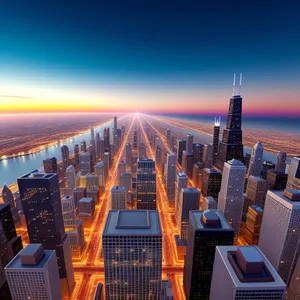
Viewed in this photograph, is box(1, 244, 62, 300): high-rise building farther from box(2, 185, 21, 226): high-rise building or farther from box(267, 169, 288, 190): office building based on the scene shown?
box(267, 169, 288, 190): office building

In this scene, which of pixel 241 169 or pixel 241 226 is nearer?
pixel 241 169

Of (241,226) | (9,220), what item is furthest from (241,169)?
(9,220)

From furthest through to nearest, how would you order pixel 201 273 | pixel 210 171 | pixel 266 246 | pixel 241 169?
pixel 210 171, pixel 241 169, pixel 266 246, pixel 201 273

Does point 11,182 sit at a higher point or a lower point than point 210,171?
lower

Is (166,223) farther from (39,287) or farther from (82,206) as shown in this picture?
(39,287)

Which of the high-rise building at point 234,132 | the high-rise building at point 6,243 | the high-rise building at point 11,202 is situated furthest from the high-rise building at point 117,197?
the high-rise building at point 234,132

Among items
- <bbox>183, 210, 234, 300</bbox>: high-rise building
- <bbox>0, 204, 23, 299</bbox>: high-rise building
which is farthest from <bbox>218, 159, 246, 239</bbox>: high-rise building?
<bbox>0, 204, 23, 299</bbox>: high-rise building

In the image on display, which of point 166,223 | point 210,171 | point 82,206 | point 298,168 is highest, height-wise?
point 298,168
